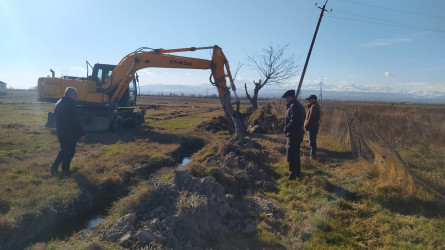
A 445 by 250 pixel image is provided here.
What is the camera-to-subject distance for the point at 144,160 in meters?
8.82

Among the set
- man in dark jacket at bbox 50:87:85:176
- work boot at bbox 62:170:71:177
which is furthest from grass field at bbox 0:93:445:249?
man in dark jacket at bbox 50:87:85:176

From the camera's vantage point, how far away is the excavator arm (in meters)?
12.9

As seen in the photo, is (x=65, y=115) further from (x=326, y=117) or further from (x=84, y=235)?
(x=326, y=117)

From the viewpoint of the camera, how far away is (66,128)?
697cm

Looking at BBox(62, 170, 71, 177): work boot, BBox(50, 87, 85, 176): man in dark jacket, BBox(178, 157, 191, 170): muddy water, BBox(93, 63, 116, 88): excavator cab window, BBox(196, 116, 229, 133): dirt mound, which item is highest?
BBox(93, 63, 116, 88): excavator cab window

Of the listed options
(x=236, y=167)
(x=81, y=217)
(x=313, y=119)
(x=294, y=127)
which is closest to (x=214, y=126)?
(x=313, y=119)

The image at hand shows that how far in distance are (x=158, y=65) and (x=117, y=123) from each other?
351 cm

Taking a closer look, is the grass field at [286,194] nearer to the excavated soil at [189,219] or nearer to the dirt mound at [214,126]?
the excavated soil at [189,219]

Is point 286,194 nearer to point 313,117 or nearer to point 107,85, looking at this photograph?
point 313,117

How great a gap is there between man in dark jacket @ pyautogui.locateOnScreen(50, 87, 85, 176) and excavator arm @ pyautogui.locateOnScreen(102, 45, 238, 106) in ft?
21.8

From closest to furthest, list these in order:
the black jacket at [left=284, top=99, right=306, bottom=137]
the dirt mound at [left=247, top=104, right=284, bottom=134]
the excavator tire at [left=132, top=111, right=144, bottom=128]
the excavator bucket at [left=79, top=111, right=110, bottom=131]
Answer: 1. the black jacket at [left=284, top=99, right=306, bottom=137]
2. the excavator bucket at [left=79, top=111, right=110, bottom=131]
3. the dirt mound at [left=247, top=104, right=284, bottom=134]
4. the excavator tire at [left=132, top=111, right=144, bottom=128]

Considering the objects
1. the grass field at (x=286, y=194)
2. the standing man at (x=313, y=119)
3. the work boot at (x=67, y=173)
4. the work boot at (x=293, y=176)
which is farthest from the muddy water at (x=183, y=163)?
the standing man at (x=313, y=119)

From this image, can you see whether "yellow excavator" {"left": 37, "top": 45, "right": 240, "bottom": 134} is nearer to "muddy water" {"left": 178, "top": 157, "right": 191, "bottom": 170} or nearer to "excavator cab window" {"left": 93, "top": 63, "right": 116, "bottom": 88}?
"excavator cab window" {"left": 93, "top": 63, "right": 116, "bottom": 88}

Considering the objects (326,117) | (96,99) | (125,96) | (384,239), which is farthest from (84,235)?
(326,117)
